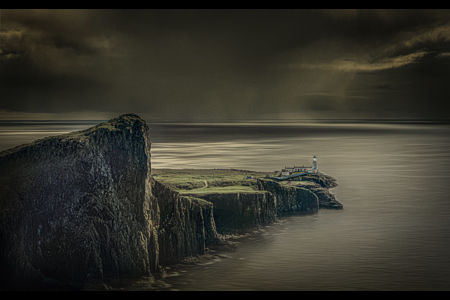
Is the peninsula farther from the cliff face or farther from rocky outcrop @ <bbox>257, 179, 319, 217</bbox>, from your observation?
rocky outcrop @ <bbox>257, 179, 319, 217</bbox>

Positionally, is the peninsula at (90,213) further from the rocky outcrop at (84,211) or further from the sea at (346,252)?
the sea at (346,252)

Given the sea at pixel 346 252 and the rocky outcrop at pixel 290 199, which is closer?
the sea at pixel 346 252

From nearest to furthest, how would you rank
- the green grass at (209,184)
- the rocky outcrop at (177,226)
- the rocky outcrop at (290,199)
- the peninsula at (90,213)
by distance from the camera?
the peninsula at (90,213)
the rocky outcrop at (177,226)
the green grass at (209,184)
the rocky outcrop at (290,199)

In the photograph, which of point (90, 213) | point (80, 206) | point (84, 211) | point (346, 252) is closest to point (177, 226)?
point (90, 213)

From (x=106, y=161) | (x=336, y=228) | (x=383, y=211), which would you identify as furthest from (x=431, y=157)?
(x=106, y=161)

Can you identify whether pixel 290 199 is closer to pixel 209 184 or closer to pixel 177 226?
pixel 209 184

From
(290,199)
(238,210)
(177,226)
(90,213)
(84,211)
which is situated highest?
(290,199)

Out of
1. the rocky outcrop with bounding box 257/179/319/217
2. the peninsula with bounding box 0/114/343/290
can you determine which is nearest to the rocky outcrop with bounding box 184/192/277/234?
the rocky outcrop with bounding box 257/179/319/217

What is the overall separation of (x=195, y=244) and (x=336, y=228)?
55.5ft

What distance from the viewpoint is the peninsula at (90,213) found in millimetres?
39062

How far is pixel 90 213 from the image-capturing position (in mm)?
40750

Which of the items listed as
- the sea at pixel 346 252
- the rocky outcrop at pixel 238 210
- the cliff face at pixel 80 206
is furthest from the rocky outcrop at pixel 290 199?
the cliff face at pixel 80 206

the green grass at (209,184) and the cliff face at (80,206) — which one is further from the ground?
the green grass at (209,184)
